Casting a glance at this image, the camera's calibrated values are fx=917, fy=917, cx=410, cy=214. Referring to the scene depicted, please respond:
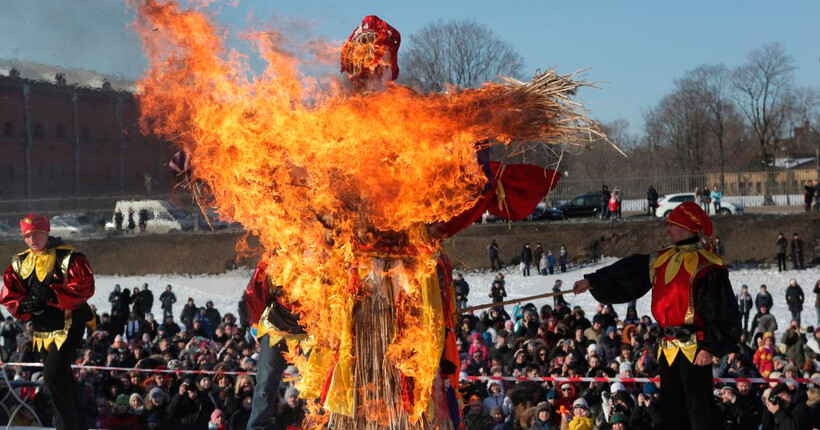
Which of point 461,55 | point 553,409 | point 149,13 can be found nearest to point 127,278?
A: point 461,55

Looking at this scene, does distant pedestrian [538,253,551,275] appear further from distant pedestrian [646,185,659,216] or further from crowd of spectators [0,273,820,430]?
crowd of spectators [0,273,820,430]

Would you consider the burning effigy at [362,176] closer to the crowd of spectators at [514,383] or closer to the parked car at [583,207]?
the crowd of spectators at [514,383]

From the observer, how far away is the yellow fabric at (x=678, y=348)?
545cm

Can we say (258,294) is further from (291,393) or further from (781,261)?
(781,261)

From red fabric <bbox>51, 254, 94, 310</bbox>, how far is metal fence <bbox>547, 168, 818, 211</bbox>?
32.8 m

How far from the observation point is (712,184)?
39688mm

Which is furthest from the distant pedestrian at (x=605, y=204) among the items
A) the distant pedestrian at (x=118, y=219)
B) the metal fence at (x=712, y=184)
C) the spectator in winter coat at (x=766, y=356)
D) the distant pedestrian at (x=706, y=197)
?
the spectator in winter coat at (x=766, y=356)

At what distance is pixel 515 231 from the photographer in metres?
33.2

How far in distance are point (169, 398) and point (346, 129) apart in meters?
7.92

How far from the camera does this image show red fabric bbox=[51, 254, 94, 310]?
6.27 m

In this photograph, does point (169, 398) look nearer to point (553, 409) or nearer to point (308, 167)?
point (553, 409)

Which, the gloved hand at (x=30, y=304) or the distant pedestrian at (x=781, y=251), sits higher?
the gloved hand at (x=30, y=304)

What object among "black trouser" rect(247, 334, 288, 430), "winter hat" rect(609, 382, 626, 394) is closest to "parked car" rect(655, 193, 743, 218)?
"winter hat" rect(609, 382, 626, 394)

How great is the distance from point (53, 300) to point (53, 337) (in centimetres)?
26
